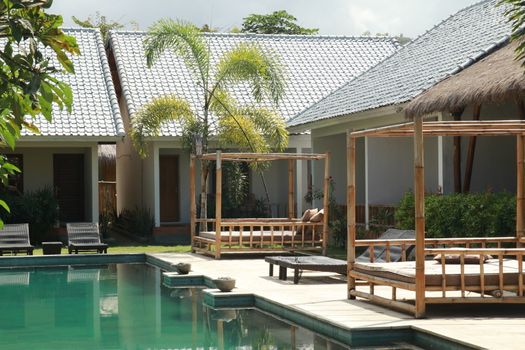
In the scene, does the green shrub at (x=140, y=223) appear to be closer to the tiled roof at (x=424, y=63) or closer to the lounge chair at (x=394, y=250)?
the tiled roof at (x=424, y=63)

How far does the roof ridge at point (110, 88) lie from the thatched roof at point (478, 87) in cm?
996

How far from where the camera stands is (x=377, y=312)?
10430 mm

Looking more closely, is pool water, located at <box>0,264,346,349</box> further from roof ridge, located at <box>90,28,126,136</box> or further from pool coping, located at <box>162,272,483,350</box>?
roof ridge, located at <box>90,28,126,136</box>

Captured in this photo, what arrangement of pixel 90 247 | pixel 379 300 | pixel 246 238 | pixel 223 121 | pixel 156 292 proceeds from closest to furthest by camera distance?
pixel 379 300 < pixel 156 292 < pixel 246 238 < pixel 90 247 < pixel 223 121

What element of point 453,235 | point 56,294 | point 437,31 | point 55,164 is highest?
point 437,31

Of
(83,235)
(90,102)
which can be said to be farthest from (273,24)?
(83,235)

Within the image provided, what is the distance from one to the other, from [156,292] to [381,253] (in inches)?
151

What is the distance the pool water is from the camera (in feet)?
34.0

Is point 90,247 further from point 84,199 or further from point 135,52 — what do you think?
point 135,52

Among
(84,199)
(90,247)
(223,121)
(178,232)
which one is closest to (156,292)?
(90,247)

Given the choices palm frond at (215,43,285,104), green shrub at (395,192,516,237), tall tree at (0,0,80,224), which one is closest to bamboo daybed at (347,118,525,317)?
green shrub at (395,192,516,237)

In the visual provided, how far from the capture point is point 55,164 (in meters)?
26.7

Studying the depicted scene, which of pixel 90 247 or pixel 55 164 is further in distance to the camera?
pixel 55 164

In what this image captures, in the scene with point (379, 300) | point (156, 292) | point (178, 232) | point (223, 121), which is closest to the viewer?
point (379, 300)
